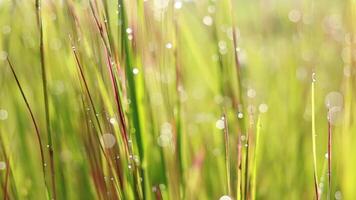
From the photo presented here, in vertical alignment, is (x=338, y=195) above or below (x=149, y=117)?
below

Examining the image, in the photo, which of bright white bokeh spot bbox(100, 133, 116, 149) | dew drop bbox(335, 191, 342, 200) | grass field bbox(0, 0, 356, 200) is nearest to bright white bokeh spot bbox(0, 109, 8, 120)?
grass field bbox(0, 0, 356, 200)

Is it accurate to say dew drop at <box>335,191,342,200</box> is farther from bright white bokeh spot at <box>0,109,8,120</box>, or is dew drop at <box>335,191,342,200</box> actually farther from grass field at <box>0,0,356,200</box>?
bright white bokeh spot at <box>0,109,8,120</box>

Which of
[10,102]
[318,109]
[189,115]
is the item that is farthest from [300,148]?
[10,102]

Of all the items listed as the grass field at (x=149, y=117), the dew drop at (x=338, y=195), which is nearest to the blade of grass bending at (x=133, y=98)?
the grass field at (x=149, y=117)

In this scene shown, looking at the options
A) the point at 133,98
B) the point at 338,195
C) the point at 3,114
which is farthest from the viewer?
the point at 3,114

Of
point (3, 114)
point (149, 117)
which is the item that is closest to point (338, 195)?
point (149, 117)

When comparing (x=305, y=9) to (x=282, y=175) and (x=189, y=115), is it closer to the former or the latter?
(x=282, y=175)

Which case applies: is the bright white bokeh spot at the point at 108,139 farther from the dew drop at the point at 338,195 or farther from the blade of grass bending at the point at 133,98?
the dew drop at the point at 338,195

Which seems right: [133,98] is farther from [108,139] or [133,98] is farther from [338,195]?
[338,195]

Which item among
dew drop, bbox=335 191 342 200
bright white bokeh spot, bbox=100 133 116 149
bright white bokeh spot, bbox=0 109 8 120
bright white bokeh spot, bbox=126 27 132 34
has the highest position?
bright white bokeh spot, bbox=126 27 132 34
